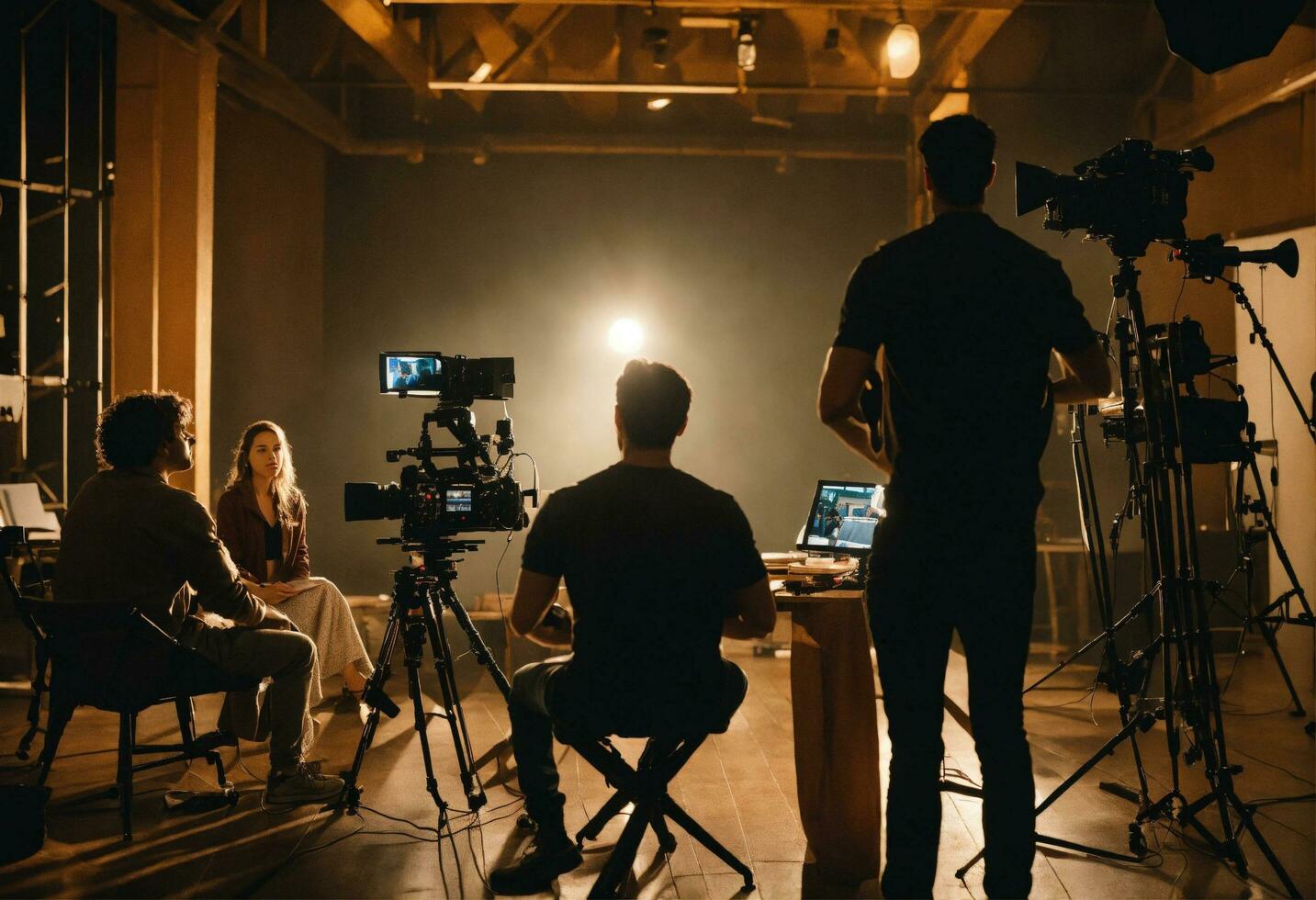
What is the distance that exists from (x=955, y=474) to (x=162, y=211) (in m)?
4.94

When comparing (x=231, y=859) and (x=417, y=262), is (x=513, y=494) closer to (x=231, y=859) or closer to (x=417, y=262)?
(x=231, y=859)

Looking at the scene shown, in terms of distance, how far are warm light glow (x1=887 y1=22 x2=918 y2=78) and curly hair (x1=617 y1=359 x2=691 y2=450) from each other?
372 centimetres

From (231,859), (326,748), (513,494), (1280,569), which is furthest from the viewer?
(1280,569)

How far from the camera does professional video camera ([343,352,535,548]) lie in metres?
3.19

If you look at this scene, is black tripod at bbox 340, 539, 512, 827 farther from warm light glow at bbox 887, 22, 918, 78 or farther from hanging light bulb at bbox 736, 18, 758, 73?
hanging light bulb at bbox 736, 18, 758, 73

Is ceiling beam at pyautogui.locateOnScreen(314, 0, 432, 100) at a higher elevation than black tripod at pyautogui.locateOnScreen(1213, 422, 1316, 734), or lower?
higher

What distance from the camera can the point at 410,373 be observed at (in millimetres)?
3316

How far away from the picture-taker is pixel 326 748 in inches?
161

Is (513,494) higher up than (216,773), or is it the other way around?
(513,494)

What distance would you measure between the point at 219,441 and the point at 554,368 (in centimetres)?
267

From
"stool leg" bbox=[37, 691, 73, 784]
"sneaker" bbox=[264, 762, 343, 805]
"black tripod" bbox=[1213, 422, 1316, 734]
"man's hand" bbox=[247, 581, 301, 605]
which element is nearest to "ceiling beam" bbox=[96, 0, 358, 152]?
"man's hand" bbox=[247, 581, 301, 605]

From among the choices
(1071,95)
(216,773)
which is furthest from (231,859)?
(1071,95)

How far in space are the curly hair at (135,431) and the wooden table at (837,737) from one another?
1910 millimetres

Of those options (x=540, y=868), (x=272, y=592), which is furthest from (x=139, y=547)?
(x=540, y=868)
